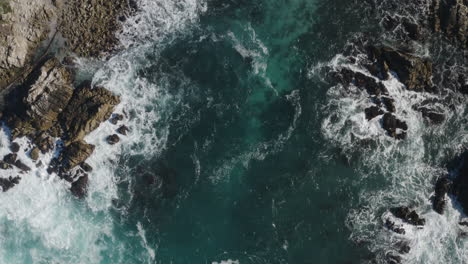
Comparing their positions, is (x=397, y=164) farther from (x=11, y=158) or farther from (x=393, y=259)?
(x=11, y=158)

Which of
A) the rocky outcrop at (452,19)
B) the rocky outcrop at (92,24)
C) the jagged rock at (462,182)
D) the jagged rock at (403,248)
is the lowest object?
the jagged rock at (403,248)

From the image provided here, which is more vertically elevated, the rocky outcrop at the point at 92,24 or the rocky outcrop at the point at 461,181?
the rocky outcrop at the point at 461,181

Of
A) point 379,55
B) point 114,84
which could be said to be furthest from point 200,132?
point 379,55

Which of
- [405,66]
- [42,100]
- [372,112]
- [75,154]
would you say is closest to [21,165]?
[75,154]

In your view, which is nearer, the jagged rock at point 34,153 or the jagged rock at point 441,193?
the jagged rock at point 441,193

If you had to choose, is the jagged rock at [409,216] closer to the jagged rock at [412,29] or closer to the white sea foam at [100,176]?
the jagged rock at [412,29]

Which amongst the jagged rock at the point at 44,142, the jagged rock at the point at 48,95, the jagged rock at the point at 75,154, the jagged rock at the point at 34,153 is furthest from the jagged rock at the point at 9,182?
the jagged rock at the point at 48,95

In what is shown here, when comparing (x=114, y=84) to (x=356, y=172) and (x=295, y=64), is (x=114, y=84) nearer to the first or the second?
(x=295, y=64)
